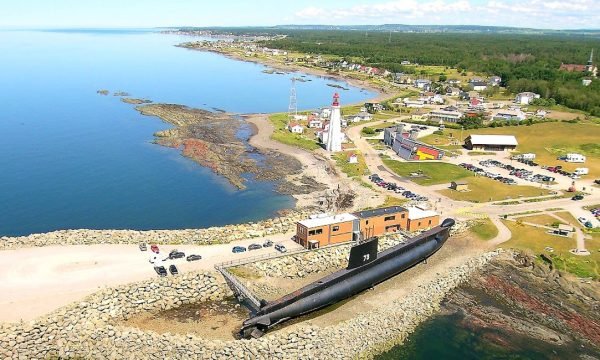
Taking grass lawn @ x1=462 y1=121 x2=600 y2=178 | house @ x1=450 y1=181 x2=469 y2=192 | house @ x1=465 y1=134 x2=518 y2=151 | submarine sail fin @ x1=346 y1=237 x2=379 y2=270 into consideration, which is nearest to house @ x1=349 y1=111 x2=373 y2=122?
grass lawn @ x1=462 y1=121 x2=600 y2=178

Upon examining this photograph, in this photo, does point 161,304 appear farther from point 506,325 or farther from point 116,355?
point 506,325

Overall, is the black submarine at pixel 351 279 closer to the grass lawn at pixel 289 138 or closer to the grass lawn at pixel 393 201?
the grass lawn at pixel 393 201

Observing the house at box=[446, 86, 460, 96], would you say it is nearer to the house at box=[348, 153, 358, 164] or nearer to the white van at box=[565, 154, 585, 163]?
the white van at box=[565, 154, 585, 163]

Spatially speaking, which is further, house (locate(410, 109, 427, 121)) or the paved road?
house (locate(410, 109, 427, 121))

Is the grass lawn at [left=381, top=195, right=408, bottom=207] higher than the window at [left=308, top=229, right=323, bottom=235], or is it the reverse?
the window at [left=308, top=229, right=323, bottom=235]

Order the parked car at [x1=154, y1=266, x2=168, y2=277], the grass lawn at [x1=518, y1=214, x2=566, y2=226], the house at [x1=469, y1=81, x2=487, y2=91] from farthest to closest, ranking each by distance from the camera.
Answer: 1. the house at [x1=469, y1=81, x2=487, y2=91]
2. the grass lawn at [x1=518, y1=214, x2=566, y2=226]
3. the parked car at [x1=154, y1=266, x2=168, y2=277]

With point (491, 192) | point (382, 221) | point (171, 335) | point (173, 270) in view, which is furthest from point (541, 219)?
point (171, 335)
